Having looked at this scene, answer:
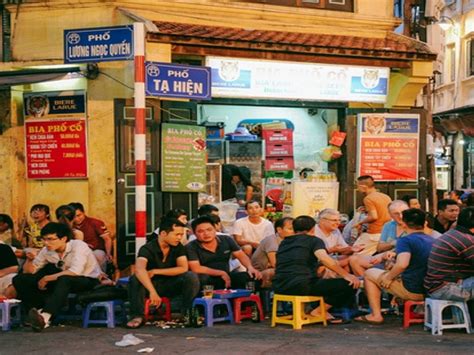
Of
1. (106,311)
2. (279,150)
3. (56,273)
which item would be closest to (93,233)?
(56,273)

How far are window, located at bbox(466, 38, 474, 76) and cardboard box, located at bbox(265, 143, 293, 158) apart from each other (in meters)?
15.6

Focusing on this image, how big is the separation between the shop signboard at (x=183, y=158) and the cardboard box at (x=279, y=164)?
81.1 inches

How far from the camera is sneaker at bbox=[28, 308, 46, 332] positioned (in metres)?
9.31

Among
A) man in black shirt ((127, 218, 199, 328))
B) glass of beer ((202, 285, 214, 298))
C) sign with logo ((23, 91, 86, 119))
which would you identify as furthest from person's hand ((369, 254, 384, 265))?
sign with logo ((23, 91, 86, 119))

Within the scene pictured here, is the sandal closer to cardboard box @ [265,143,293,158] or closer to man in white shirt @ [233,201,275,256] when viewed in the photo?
man in white shirt @ [233,201,275,256]

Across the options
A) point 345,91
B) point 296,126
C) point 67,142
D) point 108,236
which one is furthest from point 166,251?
point 296,126

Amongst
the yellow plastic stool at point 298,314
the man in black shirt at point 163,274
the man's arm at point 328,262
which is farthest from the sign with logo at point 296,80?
the yellow plastic stool at point 298,314

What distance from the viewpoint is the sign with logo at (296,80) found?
13570 mm

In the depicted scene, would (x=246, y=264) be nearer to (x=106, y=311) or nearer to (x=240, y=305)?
(x=240, y=305)

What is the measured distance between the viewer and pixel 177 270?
Answer: 9867mm

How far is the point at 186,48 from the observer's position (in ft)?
42.8

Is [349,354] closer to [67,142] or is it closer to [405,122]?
[67,142]

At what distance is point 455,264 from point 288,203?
5.94 meters

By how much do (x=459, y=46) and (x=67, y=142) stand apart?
801 inches
